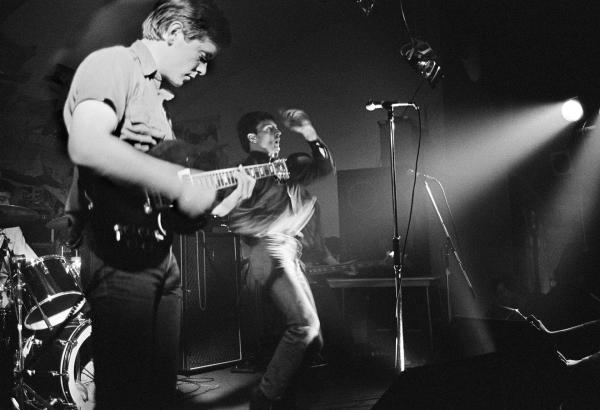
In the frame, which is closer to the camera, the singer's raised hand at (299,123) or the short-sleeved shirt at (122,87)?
the short-sleeved shirt at (122,87)

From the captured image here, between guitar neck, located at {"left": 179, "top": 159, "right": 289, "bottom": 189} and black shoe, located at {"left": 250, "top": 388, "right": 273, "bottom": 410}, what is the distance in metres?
1.11

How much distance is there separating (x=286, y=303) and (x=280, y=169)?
0.72 m

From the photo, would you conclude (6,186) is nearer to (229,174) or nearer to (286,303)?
(229,174)

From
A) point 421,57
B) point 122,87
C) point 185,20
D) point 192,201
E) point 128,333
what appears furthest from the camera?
point 421,57

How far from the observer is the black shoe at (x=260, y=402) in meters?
2.54

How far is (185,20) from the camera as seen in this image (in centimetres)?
184

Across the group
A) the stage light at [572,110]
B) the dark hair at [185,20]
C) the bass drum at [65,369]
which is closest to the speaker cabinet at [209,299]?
the bass drum at [65,369]

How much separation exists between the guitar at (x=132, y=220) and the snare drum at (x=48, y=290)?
126 cm

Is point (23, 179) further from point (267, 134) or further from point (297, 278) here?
point (297, 278)

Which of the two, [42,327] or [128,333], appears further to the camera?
[42,327]

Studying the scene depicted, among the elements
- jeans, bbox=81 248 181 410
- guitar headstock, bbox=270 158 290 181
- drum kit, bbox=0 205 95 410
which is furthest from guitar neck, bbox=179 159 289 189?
drum kit, bbox=0 205 95 410

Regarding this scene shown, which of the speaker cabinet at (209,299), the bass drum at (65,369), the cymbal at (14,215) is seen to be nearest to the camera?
the cymbal at (14,215)

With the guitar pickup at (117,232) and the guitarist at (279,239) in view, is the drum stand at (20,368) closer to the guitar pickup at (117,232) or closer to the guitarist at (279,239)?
the guitarist at (279,239)

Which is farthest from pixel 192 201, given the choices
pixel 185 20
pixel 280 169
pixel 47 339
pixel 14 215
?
pixel 47 339
